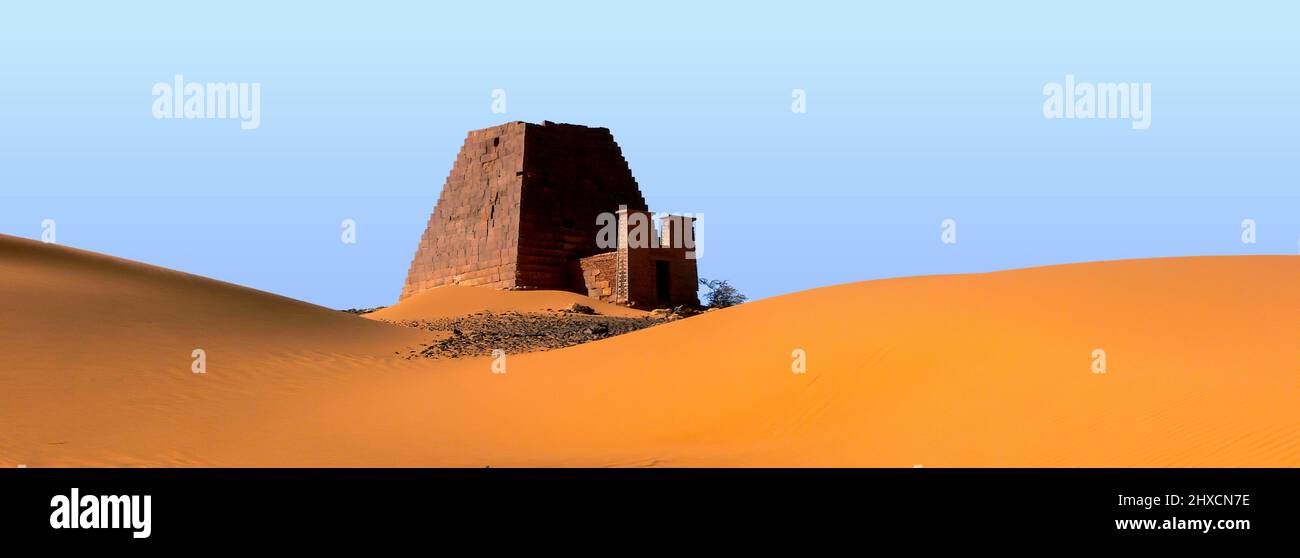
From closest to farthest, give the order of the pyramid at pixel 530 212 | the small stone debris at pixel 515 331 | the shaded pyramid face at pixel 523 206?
the small stone debris at pixel 515 331, the pyramid at pixel 530 212, the shaded pyramid face at pixel 523 206

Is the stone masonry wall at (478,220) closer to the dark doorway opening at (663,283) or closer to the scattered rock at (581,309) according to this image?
the dark doorway opening at (663,283)

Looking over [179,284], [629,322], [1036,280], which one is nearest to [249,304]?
[179,284]

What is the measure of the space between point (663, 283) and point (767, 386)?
1896cm

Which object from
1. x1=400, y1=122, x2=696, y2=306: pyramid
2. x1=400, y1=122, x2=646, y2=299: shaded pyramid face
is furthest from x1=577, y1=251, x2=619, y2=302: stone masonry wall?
x1=400, y1=122, x2=646, y2=299: shaded pyramid face

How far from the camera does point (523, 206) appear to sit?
114ft

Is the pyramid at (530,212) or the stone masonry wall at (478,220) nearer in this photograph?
the pyramid at (530,212)

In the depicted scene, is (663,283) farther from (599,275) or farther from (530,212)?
(530,212)

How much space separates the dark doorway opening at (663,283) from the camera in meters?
31.9

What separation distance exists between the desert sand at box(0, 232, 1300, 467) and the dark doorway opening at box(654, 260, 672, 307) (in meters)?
13.2

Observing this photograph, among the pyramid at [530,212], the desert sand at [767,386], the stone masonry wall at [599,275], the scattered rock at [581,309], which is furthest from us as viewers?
the pyramid at [530,212]

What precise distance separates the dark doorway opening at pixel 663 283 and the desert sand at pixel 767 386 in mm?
13225

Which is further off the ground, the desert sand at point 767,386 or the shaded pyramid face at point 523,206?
the shaded pyramid face at point 523,206
